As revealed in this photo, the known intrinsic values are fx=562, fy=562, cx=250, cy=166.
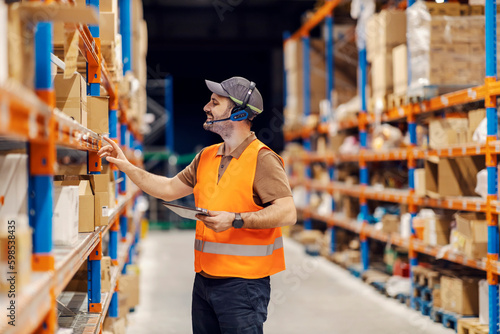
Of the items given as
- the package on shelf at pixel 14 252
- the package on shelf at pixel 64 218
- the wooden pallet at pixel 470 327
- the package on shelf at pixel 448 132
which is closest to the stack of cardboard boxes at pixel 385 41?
the package on shelf at pixel 448 132

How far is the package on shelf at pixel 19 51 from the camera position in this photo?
Answer: 173 cm

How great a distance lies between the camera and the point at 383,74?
7270 mm

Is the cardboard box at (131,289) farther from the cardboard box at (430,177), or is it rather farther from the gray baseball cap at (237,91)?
the gray baseball cap at (237,91)

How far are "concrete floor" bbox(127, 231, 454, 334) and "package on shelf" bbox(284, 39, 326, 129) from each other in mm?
3331

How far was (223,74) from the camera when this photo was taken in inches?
671

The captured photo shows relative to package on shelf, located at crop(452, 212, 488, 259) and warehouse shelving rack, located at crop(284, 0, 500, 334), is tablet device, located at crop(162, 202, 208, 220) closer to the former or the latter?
warehouse shelving rack, located at crop(284, 0, 500, 334)

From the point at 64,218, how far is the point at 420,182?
465cm

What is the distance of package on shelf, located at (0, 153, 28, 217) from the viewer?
80.3 inches

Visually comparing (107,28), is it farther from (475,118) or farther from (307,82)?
(307,82)

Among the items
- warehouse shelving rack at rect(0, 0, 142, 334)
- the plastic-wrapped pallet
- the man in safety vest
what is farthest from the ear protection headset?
the plastic-wrapped pallet

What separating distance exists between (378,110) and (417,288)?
2.39 metres

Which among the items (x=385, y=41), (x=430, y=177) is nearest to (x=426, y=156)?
(x=430, y=177)

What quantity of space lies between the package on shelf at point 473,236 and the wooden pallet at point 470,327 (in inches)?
23.6

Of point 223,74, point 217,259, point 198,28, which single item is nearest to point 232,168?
point 217,259
